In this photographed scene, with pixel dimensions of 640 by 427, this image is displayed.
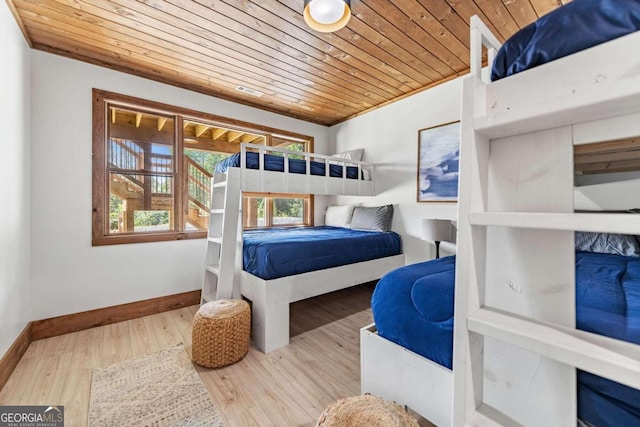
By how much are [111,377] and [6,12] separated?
8.02 ft

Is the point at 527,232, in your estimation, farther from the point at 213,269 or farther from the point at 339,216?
the point at 339,216

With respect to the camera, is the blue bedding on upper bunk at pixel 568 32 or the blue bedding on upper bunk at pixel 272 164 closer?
the blue bedding on upper bunk at pixel 568 32

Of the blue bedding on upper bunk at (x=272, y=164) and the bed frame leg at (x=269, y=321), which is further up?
the blue bedding on upper bunk at (x=272, y=164)

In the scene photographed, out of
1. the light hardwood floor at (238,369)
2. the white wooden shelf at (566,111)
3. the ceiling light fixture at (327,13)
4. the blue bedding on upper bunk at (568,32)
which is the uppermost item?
the ceiling light fixture at (327,13)

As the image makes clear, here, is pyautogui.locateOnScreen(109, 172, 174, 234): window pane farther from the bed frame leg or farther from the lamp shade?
the lamp shade

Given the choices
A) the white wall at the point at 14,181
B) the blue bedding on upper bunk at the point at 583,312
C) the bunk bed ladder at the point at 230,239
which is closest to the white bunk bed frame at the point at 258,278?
the bunk bed ladder at the point at 230,239

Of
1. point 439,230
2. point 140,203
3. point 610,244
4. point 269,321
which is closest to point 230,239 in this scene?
point 269,321

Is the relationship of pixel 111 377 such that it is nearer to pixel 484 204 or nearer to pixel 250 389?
pixel 250 389

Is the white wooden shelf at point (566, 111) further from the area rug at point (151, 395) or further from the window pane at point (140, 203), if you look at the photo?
the window pane at point (140, 203)

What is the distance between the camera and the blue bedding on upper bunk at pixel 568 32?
60 cm

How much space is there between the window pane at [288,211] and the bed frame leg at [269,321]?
75.2 inches

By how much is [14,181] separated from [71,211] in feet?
1.79

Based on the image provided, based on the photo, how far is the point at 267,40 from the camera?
2152mm

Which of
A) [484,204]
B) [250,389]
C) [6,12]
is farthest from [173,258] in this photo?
[484,204]
